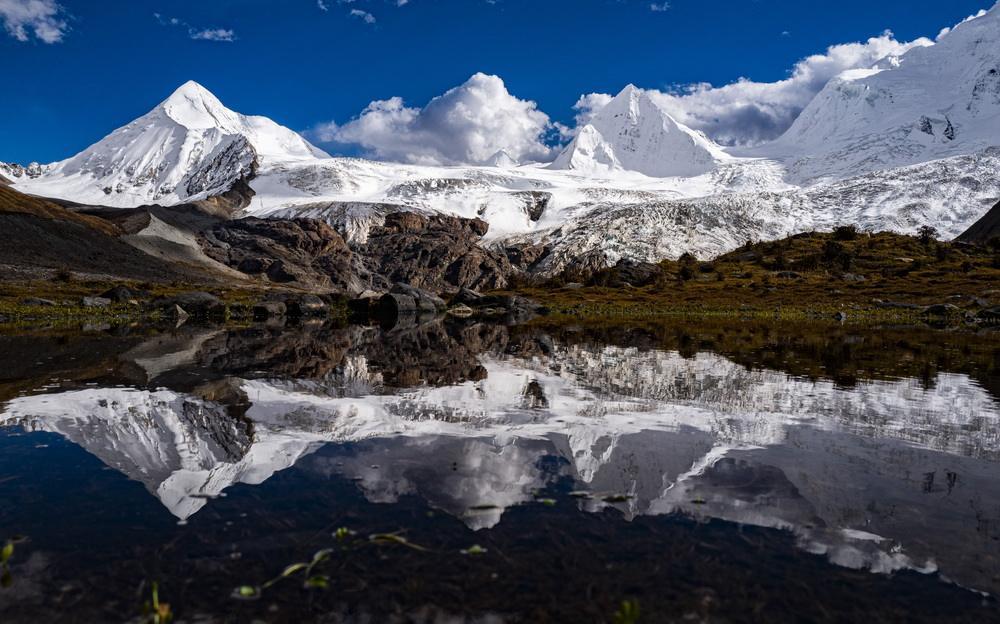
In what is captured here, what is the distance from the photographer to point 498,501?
8719mm

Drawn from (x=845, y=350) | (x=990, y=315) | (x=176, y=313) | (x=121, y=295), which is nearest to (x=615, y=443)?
(x=845, y=350)

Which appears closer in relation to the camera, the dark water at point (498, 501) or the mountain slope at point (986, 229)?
the dark water at point (498, 501)

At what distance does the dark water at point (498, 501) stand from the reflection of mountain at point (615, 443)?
67mm

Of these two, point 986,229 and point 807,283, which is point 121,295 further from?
point 986,229

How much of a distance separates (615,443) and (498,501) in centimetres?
390

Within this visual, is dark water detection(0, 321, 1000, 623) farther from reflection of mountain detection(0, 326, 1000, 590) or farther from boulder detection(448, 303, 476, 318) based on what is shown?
boulder detection(448, 303, 476, 318)

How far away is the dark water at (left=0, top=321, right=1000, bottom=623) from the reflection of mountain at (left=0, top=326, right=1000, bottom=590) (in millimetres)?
67

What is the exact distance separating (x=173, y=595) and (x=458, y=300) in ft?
306

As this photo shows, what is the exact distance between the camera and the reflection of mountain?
27.7ft

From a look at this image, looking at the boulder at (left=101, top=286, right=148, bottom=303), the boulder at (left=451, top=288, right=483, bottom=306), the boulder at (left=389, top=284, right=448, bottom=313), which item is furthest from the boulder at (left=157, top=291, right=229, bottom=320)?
the boulder at (left=451, top=288, right=483, bottom=306)

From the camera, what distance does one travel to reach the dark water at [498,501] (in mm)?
6074

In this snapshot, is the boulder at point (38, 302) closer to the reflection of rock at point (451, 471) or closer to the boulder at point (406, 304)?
the boulder at point (406, 304)

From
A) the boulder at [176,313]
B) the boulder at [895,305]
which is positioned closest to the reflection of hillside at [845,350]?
the boulder at [895,305]

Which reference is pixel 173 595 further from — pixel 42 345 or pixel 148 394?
pixel 42 345
